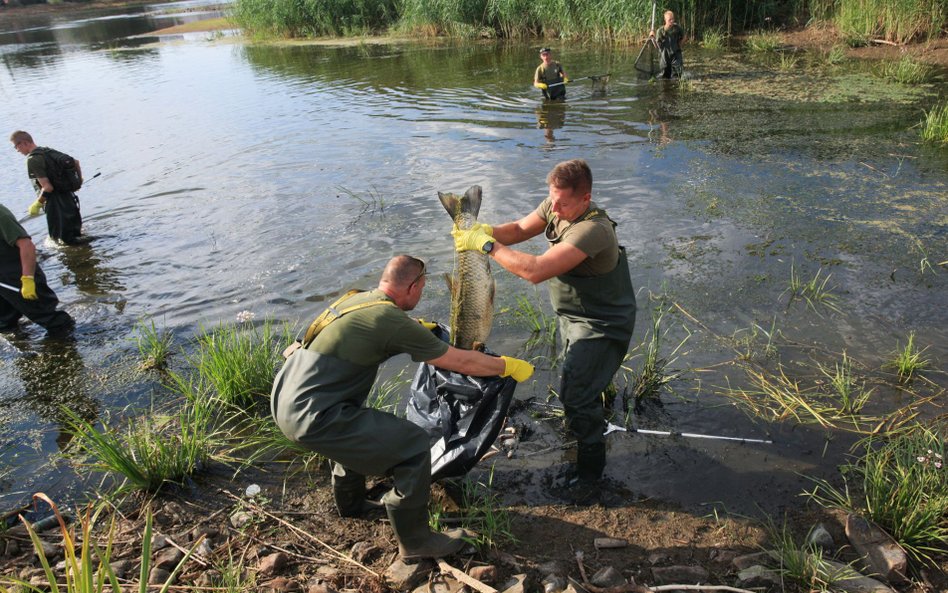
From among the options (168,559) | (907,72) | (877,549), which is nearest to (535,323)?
(877,549)

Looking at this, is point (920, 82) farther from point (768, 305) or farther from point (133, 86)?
point (133, 86)

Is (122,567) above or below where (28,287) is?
below

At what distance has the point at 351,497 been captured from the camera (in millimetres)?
3613

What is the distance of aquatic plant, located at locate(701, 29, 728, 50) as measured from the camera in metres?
18.2

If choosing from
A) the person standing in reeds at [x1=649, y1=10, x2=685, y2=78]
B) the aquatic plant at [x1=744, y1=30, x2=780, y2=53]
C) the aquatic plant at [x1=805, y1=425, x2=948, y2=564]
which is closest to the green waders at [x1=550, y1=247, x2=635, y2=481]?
the aquatic plant at [x1=805, y1=425, x2=948, y2=564]

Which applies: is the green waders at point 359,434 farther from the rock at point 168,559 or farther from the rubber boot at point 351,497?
the rock at point 168,559

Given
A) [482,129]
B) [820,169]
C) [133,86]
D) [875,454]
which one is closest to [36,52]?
[133,86]

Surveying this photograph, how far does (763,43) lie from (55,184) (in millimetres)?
17384

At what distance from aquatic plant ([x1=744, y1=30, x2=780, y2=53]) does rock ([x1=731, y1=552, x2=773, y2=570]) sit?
17611 mm

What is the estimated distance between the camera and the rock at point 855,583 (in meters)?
2.89

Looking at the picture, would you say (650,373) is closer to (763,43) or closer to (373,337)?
(373,337)

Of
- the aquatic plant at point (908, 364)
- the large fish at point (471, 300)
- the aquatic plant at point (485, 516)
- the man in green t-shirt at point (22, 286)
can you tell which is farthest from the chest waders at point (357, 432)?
the man in green t-shirt at point (22, 286)

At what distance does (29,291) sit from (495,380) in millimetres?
5051

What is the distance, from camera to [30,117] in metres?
17.0
